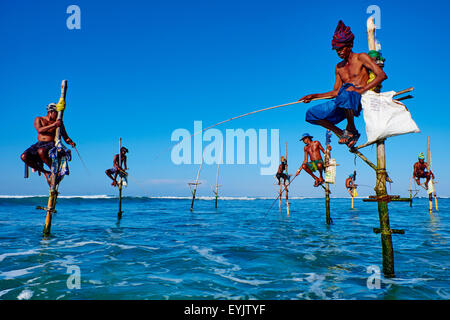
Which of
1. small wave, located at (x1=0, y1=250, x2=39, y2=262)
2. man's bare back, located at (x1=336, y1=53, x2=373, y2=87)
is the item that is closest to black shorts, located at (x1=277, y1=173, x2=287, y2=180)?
small wave, located at (x1=0, y1=250, x2=39, y2=262)

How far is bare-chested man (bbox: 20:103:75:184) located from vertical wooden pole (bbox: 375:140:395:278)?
9.76 meters

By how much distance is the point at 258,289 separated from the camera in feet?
18.8

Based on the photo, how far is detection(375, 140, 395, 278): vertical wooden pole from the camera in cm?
568

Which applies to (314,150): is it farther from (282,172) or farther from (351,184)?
(351,184)

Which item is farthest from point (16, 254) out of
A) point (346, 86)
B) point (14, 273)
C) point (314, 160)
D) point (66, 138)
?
point (314, 160)

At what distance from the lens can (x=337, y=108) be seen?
18.3 feet

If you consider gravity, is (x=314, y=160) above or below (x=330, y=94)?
below

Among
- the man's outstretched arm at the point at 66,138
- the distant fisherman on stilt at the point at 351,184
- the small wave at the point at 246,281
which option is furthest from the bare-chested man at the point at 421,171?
the man's outstretched arm at the point at 66,138

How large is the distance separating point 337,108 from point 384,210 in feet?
7.73

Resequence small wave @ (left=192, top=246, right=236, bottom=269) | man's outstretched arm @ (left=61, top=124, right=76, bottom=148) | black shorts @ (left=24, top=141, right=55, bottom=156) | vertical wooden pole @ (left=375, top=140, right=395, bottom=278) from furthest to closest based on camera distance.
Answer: man's outstretched arm @ (left=61, top=124, right=76, bottom=148) → black shorts @ (left=24, top=141, right=55, bottom=156) → small wave @ (left=192, top=246, right=236, bottom=269) → vertical wooden pole @ (left=375, top=140, right=395, bottom=278)

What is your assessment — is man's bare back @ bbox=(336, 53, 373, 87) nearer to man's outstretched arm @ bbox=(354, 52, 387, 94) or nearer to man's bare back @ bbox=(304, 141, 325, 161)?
man's outstretched arm @ bbox=(354, 52, 387, 94)

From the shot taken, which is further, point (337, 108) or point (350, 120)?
point (350, 120)
